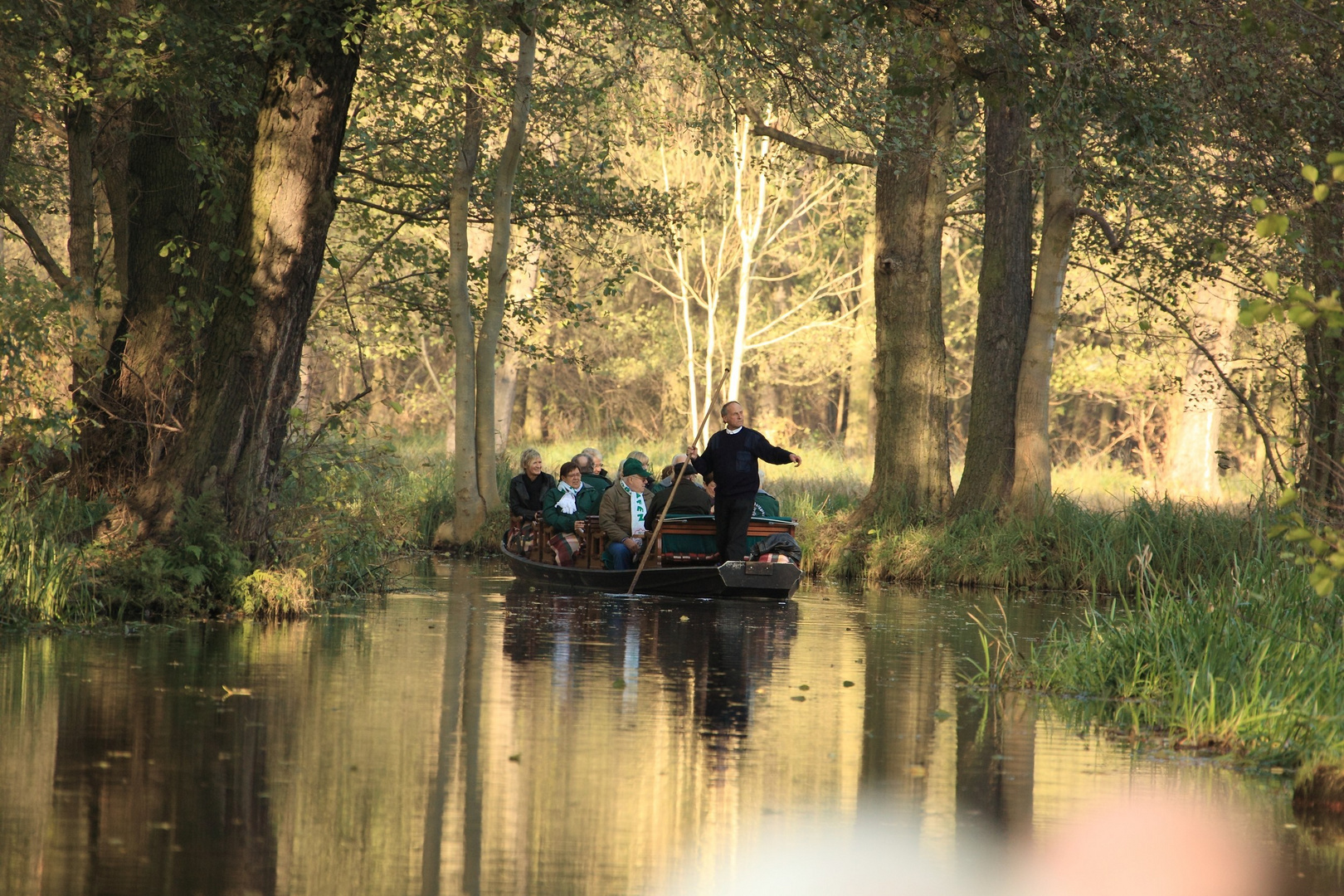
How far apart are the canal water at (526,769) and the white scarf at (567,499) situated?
6.59 metres

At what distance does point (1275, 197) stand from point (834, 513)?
10.9 metres

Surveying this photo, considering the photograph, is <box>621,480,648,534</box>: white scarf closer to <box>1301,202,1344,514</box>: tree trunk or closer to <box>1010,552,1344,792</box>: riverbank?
<box>1010,552,1344,792</box>: riverbank

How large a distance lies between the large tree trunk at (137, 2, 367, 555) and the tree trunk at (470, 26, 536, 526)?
845 cm

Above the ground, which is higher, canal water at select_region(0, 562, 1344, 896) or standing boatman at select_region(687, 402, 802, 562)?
standing boatman at select_region(687, 402, 802, 562)

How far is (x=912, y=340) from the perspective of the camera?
2384 cm

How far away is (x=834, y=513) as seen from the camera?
25438 millimetres

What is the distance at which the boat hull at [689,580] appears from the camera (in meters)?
18.7

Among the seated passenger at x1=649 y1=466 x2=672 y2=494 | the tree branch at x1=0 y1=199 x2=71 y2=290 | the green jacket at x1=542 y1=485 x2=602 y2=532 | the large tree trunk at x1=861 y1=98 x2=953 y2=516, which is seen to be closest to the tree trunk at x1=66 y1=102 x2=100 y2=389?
the tree branch at x1=0 y1=199 x2=71 y2=290

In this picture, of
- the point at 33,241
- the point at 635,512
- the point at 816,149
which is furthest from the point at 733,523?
the point at 33,241

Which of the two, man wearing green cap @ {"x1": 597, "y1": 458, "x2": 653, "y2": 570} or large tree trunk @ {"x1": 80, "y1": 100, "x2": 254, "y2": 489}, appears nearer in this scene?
large tree trunk @ {"x1": 80, "y1": 100, "x2": 254, "y2": 489}

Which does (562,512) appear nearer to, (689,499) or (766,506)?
(689,499)

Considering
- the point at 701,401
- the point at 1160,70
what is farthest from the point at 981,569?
the point at 701,401

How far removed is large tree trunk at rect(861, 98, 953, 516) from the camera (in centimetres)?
2362

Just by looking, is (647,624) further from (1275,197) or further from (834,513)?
(834,513)
